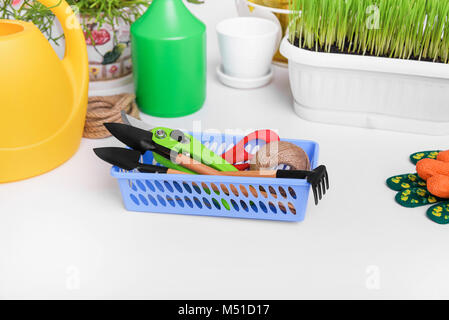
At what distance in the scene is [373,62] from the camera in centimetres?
81

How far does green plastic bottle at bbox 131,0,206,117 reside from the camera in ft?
2.79

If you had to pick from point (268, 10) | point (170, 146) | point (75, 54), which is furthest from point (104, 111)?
point (268, 10)

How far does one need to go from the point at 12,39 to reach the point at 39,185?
21 centimetres

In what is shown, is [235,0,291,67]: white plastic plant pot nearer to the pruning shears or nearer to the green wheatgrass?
the green wheatgrass

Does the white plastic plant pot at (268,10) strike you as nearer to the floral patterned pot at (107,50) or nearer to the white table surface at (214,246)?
the floral patterned pot at (107,50)

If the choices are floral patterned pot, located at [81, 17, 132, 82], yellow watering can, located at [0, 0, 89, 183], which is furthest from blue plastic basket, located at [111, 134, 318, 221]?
floral patterned pot, located at [81, 17, 132, 82]

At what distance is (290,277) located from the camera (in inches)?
22.7

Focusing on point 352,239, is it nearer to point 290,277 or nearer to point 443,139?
point 290,277

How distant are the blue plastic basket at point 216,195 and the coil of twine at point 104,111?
0.20m

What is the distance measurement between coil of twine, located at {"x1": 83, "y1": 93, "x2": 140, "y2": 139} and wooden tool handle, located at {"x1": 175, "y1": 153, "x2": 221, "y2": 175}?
241 mm

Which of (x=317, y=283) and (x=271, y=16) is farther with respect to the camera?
(x=271, y=16)

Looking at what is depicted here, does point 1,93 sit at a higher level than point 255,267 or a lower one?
higher

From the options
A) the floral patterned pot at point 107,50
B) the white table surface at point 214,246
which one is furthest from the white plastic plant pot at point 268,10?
the white table surface at point 214,246

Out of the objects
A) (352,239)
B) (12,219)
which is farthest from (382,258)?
(12,219)
